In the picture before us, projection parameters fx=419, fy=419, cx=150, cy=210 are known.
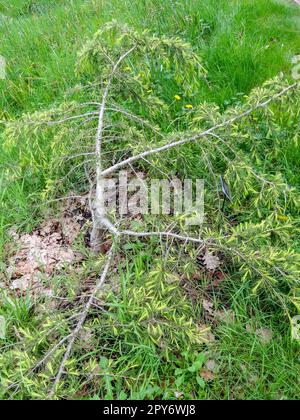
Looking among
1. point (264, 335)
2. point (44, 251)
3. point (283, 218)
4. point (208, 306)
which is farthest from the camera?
point (44, 251)

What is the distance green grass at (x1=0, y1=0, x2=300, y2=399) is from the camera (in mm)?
2088

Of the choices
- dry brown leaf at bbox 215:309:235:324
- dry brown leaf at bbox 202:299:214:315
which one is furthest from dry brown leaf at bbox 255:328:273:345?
dry brown leaf at bbox 202:299:214:315

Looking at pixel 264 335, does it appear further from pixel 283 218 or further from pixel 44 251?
pixel 44 251

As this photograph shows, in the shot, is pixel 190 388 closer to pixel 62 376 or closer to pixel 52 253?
pixel 62 376

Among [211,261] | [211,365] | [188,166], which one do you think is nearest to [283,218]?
[211,261]

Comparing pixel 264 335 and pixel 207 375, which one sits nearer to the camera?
pixel 207 375

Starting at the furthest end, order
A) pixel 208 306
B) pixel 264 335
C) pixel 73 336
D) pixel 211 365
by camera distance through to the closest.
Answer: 1. pixel 208 306
2. pixel 264 335
3. pixel 211 365
4. pixel 73 336

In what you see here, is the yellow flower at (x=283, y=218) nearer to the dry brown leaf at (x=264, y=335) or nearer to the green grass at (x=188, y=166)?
the green grass at (x=188, y=166)

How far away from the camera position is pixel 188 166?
116 inches

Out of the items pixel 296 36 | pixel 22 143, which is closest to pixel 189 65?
pixel 22 143

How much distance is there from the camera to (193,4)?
187 inches

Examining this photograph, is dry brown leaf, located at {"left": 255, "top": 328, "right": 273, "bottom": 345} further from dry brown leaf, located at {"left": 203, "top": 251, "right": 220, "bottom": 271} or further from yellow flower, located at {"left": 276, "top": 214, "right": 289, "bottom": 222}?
yellow flower, located at {"left": 276, "top": 214, "right": 289, "bottom": 222}

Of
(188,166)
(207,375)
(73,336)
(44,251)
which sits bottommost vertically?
(207,375)

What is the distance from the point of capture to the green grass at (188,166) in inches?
82.2
